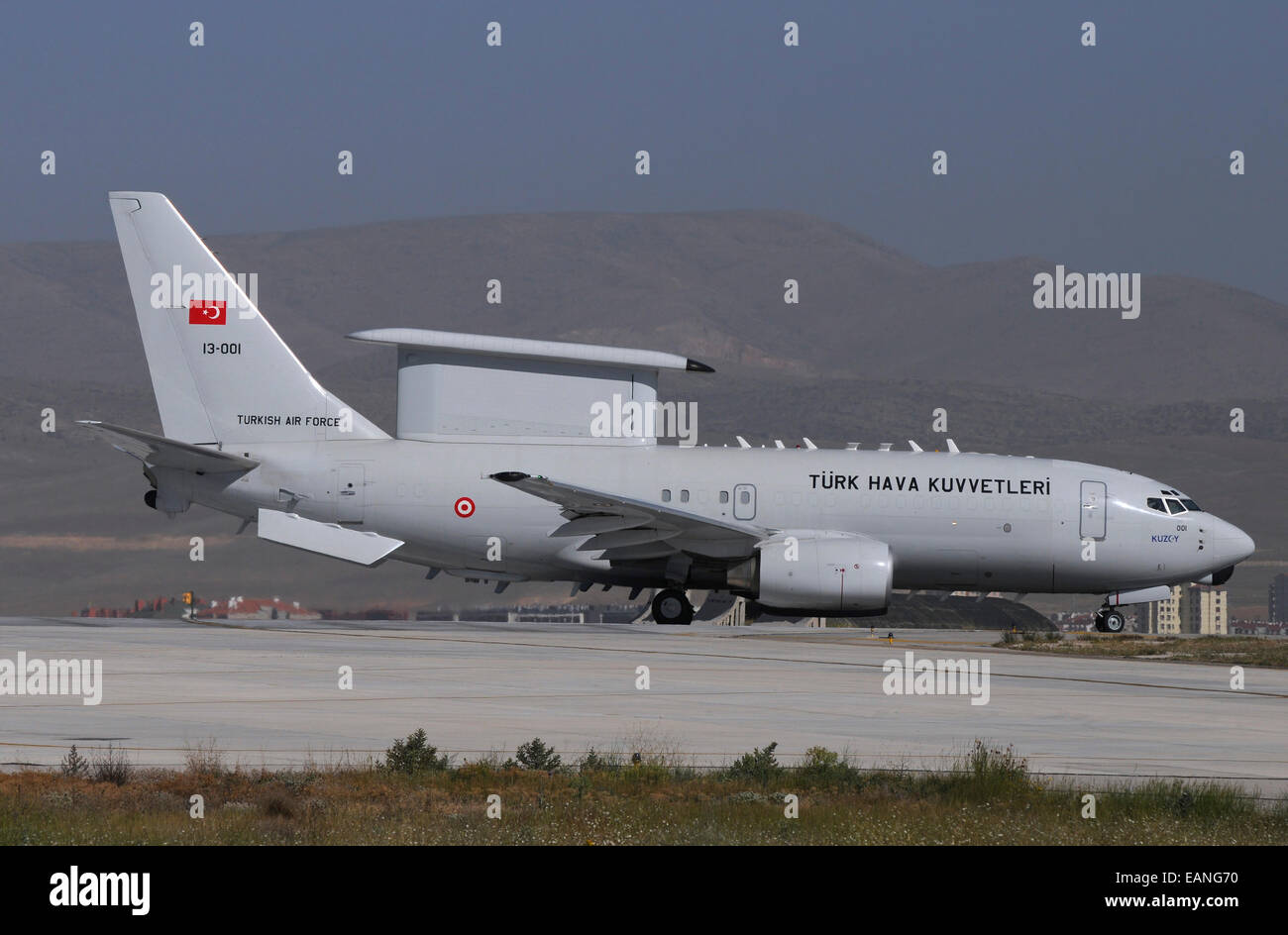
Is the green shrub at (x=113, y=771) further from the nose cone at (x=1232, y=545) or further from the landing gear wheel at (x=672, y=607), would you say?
the nose cone at (x=1232, y=545)

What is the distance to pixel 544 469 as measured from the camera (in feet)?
124

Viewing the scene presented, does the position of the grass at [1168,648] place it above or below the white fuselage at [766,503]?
below

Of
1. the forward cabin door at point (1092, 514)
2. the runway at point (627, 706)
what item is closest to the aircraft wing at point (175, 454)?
the runway at point (627, 706)

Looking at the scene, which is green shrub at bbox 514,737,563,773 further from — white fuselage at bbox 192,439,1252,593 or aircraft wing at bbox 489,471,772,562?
white fuselage at bbox 192,439,1252,593

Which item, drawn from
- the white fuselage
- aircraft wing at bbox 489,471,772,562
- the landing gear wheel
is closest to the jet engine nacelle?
aircraft wing at bbox 489,471,772,562

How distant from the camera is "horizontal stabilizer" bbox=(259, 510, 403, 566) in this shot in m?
36.7

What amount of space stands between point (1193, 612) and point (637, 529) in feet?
352

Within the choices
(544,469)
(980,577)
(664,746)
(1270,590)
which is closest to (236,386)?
(544,469)

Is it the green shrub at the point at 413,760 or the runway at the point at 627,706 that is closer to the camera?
the green shrub at the point at 413,760

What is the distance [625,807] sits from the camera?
11703mm

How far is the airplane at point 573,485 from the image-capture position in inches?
1457

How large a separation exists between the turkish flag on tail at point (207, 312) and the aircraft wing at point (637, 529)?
8.33 m

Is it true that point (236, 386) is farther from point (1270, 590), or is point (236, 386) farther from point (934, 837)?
point (1270, 590)
